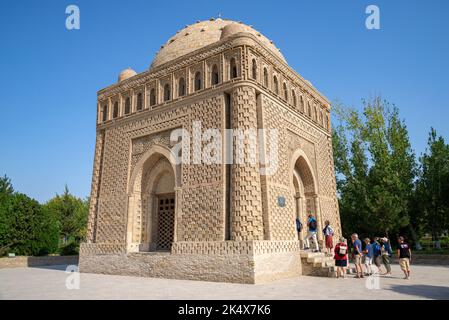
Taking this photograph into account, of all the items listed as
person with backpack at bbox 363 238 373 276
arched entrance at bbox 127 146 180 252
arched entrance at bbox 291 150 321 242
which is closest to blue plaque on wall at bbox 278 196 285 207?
arched entrance at bbox 291 150 321 242

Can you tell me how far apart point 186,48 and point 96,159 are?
18.7ft

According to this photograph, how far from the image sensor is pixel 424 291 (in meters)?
6.95

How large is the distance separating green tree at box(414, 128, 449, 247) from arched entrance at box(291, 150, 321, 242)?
9236 mm

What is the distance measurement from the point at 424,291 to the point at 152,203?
28.4 feet

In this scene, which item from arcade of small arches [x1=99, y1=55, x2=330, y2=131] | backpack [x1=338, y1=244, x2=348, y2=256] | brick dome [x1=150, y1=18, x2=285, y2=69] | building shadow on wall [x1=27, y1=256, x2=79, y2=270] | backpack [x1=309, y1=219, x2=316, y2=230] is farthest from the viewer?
building shadow on wall [x1=27, y1=256, x2=79, y2=270]

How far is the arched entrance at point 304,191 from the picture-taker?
12898mm

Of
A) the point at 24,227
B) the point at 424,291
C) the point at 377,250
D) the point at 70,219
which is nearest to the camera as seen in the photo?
the point at 424,291

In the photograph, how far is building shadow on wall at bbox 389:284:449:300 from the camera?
6289 millimetres

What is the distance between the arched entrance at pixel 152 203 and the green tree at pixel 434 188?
14.5 m

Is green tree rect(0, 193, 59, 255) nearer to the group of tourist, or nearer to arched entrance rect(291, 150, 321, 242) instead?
arched entrance rect(291, 150, 321, 242)

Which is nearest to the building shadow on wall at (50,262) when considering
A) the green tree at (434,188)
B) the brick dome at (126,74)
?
the brick dome at (126,74)

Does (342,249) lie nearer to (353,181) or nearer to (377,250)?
(377,250)

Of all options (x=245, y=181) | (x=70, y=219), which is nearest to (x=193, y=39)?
(x=245, y=181)

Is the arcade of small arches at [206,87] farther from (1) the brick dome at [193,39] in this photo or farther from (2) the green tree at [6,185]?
(2) the green tree at [6,185]
